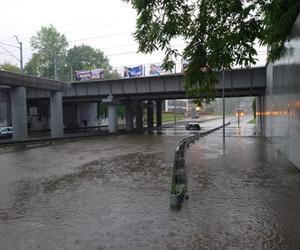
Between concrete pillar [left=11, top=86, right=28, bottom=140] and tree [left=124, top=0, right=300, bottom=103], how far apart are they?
87.1 feet

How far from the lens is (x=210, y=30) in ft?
31.9

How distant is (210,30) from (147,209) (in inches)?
190

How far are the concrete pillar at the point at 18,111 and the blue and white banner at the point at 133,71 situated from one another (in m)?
14.0

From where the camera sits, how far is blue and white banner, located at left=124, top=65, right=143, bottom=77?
43.9 metres

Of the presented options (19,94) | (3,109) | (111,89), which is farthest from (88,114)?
(19,94)

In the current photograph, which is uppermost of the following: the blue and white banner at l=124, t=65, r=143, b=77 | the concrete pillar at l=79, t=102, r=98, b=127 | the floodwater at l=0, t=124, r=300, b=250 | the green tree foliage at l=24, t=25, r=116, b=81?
the green tree foliage at l=24, t=25, r=116, b=81

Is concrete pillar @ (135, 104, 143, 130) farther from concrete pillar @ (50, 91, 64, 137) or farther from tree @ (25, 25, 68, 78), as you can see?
tree @ (25, 25, 68, 78)

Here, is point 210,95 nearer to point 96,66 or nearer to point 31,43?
point 31,43

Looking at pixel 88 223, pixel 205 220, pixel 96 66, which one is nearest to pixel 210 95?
pixel 205 220

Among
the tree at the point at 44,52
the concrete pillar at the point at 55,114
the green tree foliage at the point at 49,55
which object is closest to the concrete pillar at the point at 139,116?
the concrete pillar at the point at 55,114

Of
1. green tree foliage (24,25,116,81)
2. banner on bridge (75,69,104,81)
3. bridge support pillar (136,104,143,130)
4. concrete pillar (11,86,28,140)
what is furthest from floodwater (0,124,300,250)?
green tree foliage (24,25,116,81)

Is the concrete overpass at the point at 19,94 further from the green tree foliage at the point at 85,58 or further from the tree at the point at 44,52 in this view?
the green tree foliage at the point at 85,58

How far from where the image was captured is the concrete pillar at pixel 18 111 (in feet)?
112

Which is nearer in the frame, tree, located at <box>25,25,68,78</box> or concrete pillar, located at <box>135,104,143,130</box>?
concrete pillar, located at <box>135,104,143,130</box>
